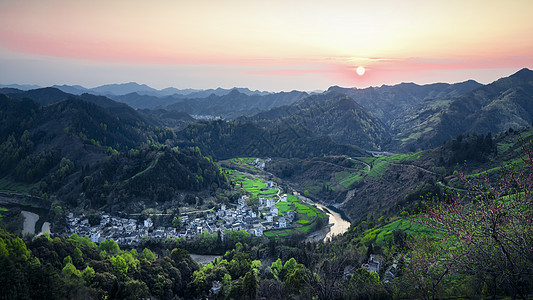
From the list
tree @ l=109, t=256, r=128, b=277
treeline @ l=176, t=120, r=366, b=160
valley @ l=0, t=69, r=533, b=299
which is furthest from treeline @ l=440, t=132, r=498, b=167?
tree @ l=109, t=256, r=128, b=277

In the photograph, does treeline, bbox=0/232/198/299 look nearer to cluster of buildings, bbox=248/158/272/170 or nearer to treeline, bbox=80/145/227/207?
treeline, bbox=80/145/227/207

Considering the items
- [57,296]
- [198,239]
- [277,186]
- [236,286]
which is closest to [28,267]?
[57,296]

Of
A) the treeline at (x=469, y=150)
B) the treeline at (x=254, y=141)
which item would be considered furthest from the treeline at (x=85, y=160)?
the treeline at (x=469, y=150)

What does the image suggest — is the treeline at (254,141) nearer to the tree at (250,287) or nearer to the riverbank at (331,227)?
the riverbank at (331,227)

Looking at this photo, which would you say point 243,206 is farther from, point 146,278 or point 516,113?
point 516,113

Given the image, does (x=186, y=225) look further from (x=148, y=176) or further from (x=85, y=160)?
(x=85, y=160)

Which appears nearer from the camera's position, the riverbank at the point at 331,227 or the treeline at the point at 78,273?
the treeline at the point at 78,273

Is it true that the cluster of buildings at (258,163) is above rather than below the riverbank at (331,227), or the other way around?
above

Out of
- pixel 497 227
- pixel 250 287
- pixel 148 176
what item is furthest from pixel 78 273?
pixel 148 176

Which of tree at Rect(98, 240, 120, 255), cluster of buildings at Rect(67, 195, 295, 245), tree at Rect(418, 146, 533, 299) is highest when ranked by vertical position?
tree at Rect(418, 146, 533, 299)
